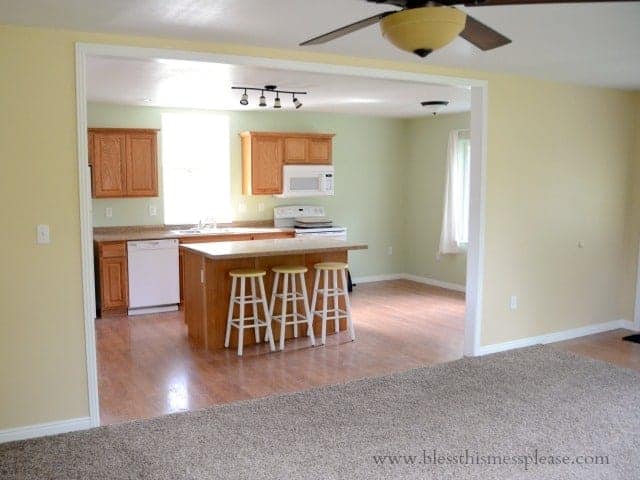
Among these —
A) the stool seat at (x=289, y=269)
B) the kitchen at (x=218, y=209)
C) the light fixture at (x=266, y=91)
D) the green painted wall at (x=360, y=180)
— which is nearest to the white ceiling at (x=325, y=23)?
the kitchen at (x=218, y=209)

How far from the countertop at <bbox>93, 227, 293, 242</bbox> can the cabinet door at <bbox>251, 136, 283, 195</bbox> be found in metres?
0.52

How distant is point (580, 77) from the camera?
15.6ft

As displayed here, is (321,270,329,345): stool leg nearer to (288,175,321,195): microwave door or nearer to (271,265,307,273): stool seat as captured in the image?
(271,265,307,273): stool seat

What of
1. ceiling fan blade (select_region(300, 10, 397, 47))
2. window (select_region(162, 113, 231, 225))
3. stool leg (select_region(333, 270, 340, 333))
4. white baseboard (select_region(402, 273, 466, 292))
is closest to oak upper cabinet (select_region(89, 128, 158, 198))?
window (select_region(162, 113, 231, 225))

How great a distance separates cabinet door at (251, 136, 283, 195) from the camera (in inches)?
282

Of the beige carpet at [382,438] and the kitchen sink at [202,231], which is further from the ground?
the kitchen sink at [202,231]

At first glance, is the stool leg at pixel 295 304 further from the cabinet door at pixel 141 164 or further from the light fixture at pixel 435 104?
the light fixture at pixel 435 104

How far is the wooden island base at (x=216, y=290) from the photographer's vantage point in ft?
16.1

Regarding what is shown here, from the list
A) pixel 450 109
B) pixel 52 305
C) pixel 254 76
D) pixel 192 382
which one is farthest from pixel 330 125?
pixel 52 305

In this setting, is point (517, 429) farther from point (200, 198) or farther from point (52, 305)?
point (200, 198)

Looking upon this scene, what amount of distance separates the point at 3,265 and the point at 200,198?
414cm

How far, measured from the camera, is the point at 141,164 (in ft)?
21.5

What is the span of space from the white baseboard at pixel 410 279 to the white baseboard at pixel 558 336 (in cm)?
212

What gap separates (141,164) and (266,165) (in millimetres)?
1517
